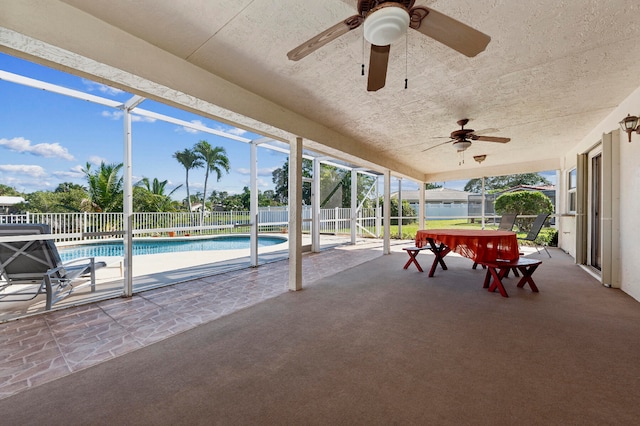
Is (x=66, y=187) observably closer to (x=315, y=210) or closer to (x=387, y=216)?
(x=315, y=210)

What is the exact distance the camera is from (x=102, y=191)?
5.04m

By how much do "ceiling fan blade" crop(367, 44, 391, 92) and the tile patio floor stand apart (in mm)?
2784

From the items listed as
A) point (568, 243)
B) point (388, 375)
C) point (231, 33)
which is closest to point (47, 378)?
point (388, 375)

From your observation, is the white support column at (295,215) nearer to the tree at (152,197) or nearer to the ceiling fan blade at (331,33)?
the ceiling fan blade at (331,33)

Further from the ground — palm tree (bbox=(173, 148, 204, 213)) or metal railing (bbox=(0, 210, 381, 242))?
palm tree (bbox=(173, 148, 204, 213))

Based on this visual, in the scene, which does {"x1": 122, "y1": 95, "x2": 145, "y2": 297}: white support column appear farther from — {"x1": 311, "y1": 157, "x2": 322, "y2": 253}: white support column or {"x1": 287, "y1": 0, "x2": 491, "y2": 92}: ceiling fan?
{"x1": 311, "y1": 157, "x2": 322, "y2": 253}: white support column

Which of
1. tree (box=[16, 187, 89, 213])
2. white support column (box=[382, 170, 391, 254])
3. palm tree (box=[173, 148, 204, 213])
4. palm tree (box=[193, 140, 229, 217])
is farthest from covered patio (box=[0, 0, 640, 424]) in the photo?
palm tree (box=[173, 148, 204, 213])

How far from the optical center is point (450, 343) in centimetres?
227

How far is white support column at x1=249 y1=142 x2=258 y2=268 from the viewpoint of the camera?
17.7ft

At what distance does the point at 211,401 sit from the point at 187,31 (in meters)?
2.59

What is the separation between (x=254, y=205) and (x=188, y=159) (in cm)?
1056

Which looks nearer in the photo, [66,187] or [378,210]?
[66,187]

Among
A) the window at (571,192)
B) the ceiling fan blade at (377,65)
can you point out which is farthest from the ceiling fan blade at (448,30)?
the window at (571,192)

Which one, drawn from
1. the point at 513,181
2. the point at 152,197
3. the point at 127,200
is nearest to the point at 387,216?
the point at 127,200
